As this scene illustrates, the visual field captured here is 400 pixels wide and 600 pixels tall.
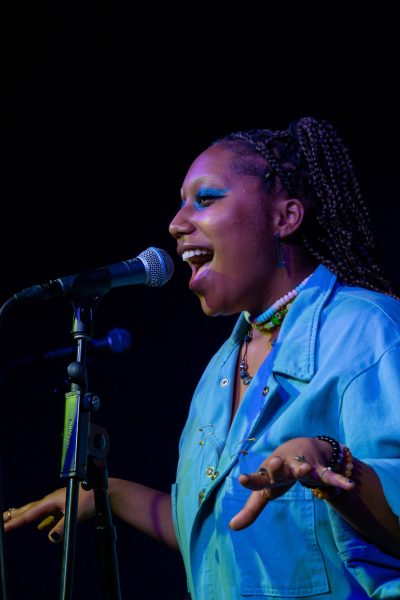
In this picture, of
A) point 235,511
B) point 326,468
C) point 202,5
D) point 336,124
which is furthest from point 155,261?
point 202,5

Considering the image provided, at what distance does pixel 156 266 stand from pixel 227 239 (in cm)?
24

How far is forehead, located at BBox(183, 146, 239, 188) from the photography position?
211 centimetres

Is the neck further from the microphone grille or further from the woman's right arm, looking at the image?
the woman's right arm

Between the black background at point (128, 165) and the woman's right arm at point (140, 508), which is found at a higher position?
the black background at point (128, 165)

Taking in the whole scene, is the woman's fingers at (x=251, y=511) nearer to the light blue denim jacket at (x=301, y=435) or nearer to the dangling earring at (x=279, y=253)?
the light blue denim jacket at (x=301, y=435)

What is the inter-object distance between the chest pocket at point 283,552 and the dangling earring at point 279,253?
67 cm

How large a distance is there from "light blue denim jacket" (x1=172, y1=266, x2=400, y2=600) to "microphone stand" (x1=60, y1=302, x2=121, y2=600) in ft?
0.93

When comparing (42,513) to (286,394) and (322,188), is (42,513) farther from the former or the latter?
(322,188)

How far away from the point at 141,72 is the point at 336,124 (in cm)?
95

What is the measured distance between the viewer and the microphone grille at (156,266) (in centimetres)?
190

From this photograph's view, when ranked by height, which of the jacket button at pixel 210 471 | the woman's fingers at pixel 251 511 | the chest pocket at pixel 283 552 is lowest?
the chest pocket at pixel 283 552

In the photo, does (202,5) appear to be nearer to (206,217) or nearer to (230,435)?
(206,217)

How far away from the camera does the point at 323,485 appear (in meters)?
1.25

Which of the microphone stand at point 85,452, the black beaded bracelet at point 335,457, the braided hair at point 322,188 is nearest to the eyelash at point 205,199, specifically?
the braided hair at point 322,188
